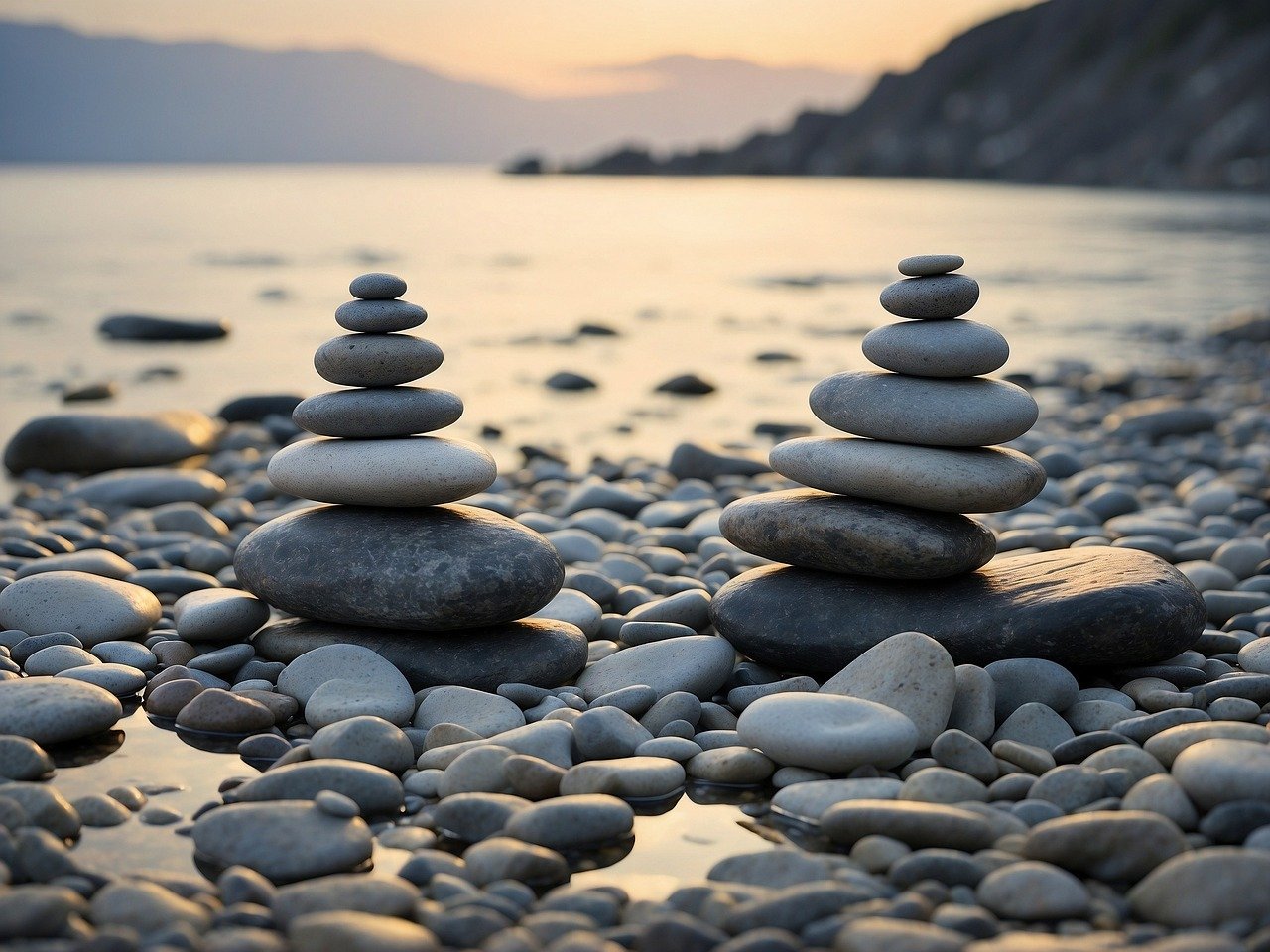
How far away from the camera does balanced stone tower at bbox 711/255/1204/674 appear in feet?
13.9

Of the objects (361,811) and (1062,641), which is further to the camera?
(1062,641)

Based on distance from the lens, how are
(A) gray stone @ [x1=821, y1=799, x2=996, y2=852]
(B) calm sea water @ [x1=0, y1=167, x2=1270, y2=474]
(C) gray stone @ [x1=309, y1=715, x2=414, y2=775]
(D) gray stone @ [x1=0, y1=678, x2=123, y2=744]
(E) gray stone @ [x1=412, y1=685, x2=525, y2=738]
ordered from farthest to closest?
1. (B) calm sea water @ [x1=0, y1=167, x2=1270, y2=474]
2. (E) gray stone @ [x1=412, y1=685, x2=525, y2=738]
3. (D) gray stone @ [x1=0, y1=678, x2=123, y2=744]
4. (C) gray stone @ [x1=309, y1=715, x2=414, y2=775]
5. (A) gray stone @ [x1=821, y1=799, x2=996, y2=852]

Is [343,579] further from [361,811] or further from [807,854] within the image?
[807,854]

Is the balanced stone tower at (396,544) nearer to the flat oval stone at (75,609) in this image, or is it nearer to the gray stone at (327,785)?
the flat oval stone at (75,609)

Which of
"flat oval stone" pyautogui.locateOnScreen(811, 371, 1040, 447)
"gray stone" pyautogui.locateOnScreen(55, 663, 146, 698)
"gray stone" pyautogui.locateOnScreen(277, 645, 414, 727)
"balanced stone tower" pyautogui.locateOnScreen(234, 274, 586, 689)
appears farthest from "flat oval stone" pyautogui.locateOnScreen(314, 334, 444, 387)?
"flat oval stone" pyautogui.locateOnScreen(811, 371, 1040, 447)

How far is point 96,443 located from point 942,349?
5848mm

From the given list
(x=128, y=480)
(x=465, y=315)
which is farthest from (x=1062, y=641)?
(x=465, y=315)

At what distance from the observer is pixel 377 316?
15.2ft

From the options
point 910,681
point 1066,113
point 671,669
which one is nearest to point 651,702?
point 671,669

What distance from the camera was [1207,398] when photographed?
36.5 ft

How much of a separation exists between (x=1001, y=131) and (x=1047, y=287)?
295 ft

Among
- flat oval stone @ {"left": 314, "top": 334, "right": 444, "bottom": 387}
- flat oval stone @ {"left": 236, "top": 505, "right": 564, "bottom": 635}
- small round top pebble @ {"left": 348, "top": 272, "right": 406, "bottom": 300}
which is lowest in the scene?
flat oval stone @ {"left": 236, "top": 505, "right": 564, "bottom": 635}

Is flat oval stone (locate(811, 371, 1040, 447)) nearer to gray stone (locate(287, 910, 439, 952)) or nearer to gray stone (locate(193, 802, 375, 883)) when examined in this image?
gray stone (locate(193, 802, 375, 883))

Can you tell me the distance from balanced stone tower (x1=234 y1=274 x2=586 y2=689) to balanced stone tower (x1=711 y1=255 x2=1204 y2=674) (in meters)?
0.75
